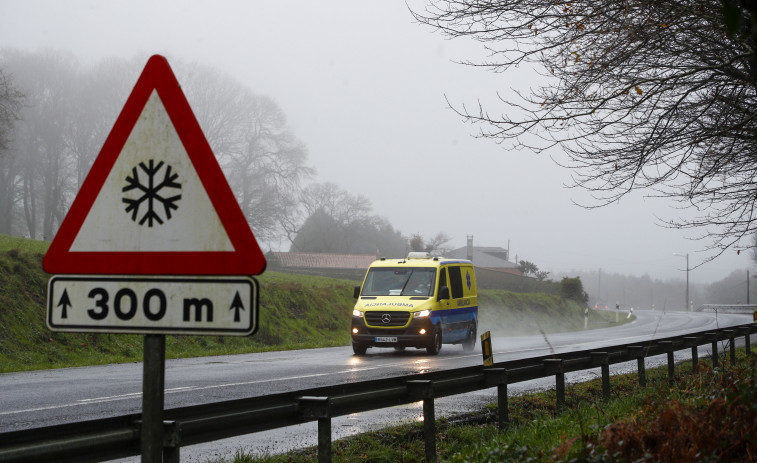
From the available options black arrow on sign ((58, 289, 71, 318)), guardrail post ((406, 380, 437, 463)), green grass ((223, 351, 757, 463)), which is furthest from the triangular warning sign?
guardrail post ((406, 380, 437, 463))

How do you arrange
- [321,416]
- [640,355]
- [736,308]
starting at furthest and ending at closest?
[736,308] < [640,355] < [321,416]

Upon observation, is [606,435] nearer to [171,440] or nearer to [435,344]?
[171,440]

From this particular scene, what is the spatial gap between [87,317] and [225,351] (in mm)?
20341

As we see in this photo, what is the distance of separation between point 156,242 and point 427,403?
15.8 ft

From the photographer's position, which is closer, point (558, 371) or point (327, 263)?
point (558, 371)

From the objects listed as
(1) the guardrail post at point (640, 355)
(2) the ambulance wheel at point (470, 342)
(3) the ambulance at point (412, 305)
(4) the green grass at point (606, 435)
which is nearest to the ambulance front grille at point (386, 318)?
(3) the ambulance at point (412, 305)

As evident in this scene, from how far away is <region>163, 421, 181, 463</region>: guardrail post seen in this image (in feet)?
15.2

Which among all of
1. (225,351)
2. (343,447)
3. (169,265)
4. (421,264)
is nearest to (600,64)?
(343,447)

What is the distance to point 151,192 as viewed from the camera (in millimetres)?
2992

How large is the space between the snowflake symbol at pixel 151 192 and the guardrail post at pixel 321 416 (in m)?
3.36

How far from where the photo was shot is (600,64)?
10000 millimetres

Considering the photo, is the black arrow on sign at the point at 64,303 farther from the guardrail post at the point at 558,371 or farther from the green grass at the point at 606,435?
the guardrail post at the point at 558,371

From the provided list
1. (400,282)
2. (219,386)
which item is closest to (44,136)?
(400,282)

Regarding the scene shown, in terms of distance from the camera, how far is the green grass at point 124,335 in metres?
20.3
